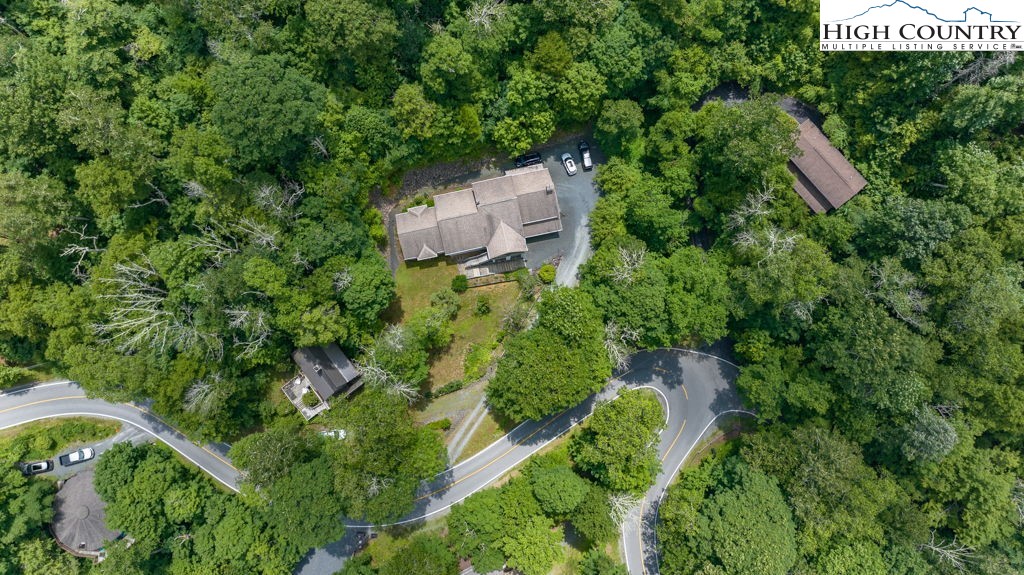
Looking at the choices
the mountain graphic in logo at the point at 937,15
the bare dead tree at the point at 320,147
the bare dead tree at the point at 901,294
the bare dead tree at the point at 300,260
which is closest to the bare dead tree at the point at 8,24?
the bare dead tree at the point at 320,147

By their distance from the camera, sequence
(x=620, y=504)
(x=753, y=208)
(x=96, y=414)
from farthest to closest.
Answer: (x=96, y=414), (x=620, y=504), (x=753, y=208)

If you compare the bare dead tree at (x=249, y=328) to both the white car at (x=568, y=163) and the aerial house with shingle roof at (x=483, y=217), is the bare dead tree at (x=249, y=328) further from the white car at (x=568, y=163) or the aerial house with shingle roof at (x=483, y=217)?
the white car at (x=568, y=163)

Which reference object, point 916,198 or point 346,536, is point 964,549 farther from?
point 346,536

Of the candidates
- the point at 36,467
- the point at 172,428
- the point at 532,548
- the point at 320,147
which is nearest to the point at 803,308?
the point at 532,548

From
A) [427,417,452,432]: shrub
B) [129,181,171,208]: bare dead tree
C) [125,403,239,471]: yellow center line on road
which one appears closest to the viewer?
[129,181,171,208]: bare dead tree

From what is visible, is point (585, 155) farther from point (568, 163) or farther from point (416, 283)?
point (416, 283)

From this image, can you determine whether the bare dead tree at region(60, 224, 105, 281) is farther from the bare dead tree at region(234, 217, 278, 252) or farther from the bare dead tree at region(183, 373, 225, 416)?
the bare dead tree at region(183, 373, 225, 416)

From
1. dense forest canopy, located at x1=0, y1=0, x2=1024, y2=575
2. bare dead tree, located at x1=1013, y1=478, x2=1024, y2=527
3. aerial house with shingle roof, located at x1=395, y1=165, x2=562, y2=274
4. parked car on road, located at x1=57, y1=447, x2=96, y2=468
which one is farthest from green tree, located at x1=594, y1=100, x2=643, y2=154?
parked car on road, located at x1=57, y1=447, x2=96, y2=468
